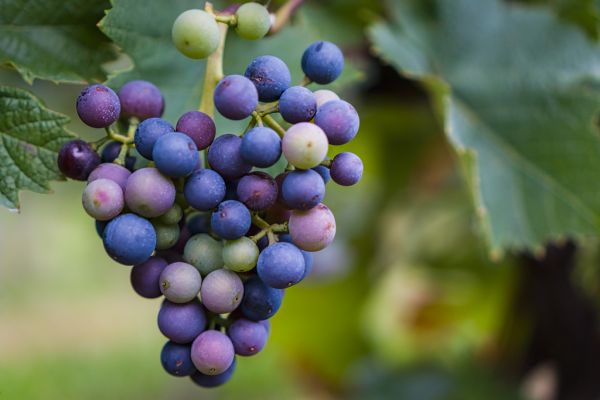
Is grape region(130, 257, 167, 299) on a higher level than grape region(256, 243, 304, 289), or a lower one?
lower

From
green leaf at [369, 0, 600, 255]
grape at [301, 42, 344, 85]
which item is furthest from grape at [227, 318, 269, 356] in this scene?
green leaf at [369, 0, 600, 255]

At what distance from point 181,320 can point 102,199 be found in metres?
0.11

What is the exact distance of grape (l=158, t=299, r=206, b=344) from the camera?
55cm

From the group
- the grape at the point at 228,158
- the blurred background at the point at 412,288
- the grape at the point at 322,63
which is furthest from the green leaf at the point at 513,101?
the grape at the point at 228,158

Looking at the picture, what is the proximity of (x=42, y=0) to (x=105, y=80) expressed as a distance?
89 millimetres

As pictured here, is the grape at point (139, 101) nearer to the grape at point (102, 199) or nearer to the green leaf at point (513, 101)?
the grape at point (102, 199)

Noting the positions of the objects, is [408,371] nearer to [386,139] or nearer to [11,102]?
[386,139]

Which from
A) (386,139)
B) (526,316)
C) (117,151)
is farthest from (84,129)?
(117,151)

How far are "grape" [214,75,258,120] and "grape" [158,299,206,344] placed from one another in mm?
147

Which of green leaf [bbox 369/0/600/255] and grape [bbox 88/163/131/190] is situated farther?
green leaf [bbox 369/0/600/255]

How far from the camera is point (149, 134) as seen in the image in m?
0.53

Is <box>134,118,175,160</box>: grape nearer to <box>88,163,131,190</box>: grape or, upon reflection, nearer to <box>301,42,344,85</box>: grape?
<box>88,163,131,190</box>: grape

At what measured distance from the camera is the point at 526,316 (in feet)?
4.76

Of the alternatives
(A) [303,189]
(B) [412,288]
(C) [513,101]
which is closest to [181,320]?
(A) [303,189]
